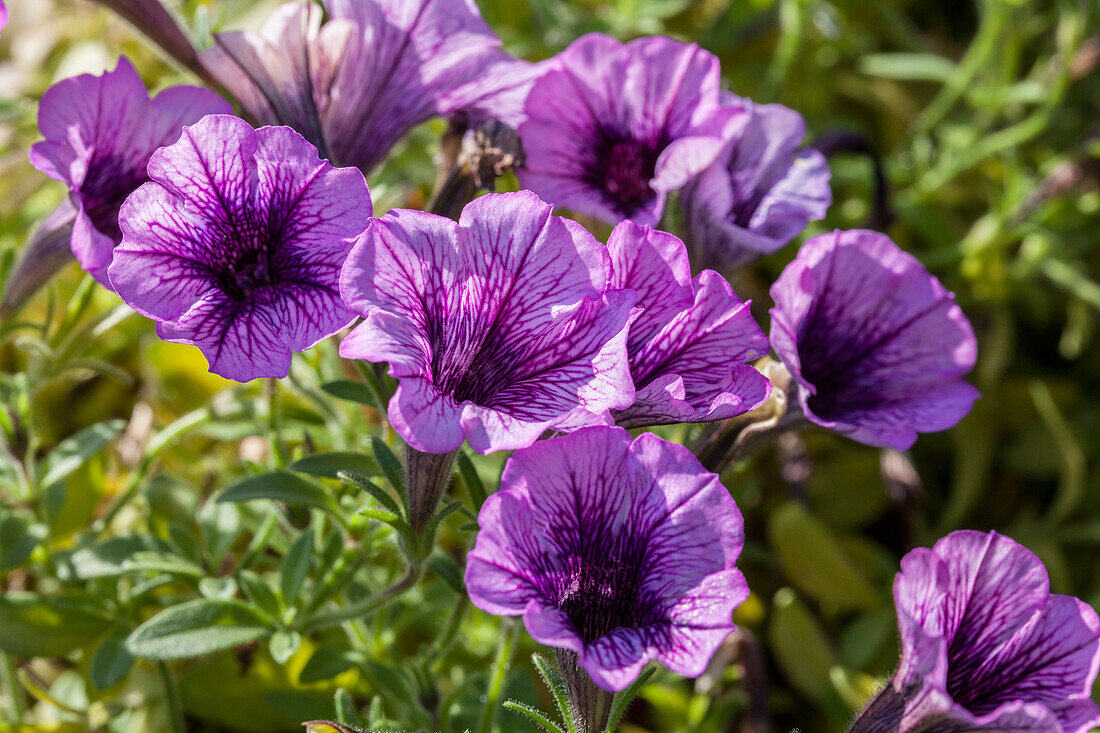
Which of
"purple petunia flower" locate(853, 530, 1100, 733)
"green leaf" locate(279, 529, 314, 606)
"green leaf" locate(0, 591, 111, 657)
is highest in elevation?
"purple petunia flower" locate(853, 530, 1100, 733)

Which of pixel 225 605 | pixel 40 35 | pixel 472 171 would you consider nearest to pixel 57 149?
pixel 472 171

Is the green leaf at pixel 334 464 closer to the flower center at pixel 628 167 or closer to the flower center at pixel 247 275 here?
the flower center at pixel 247 275

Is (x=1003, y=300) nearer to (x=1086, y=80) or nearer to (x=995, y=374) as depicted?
(x=995, y=374)

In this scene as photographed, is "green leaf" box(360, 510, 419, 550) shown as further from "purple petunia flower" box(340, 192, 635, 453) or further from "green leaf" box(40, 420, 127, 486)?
"green leaf" box(40, 420, 127, 486)

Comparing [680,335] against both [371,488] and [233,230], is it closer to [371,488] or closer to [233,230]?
[371,488]

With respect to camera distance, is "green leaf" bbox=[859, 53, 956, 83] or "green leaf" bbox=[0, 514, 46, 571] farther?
"green leaf" bbox=[859, 53, 956, 83]

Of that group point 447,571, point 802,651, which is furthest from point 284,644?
point 802,651

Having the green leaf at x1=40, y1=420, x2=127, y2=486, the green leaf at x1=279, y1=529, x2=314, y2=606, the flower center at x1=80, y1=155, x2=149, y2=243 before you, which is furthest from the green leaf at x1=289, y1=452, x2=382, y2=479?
the green leaf at x1=40, y1=420, x2=127, y2=486
